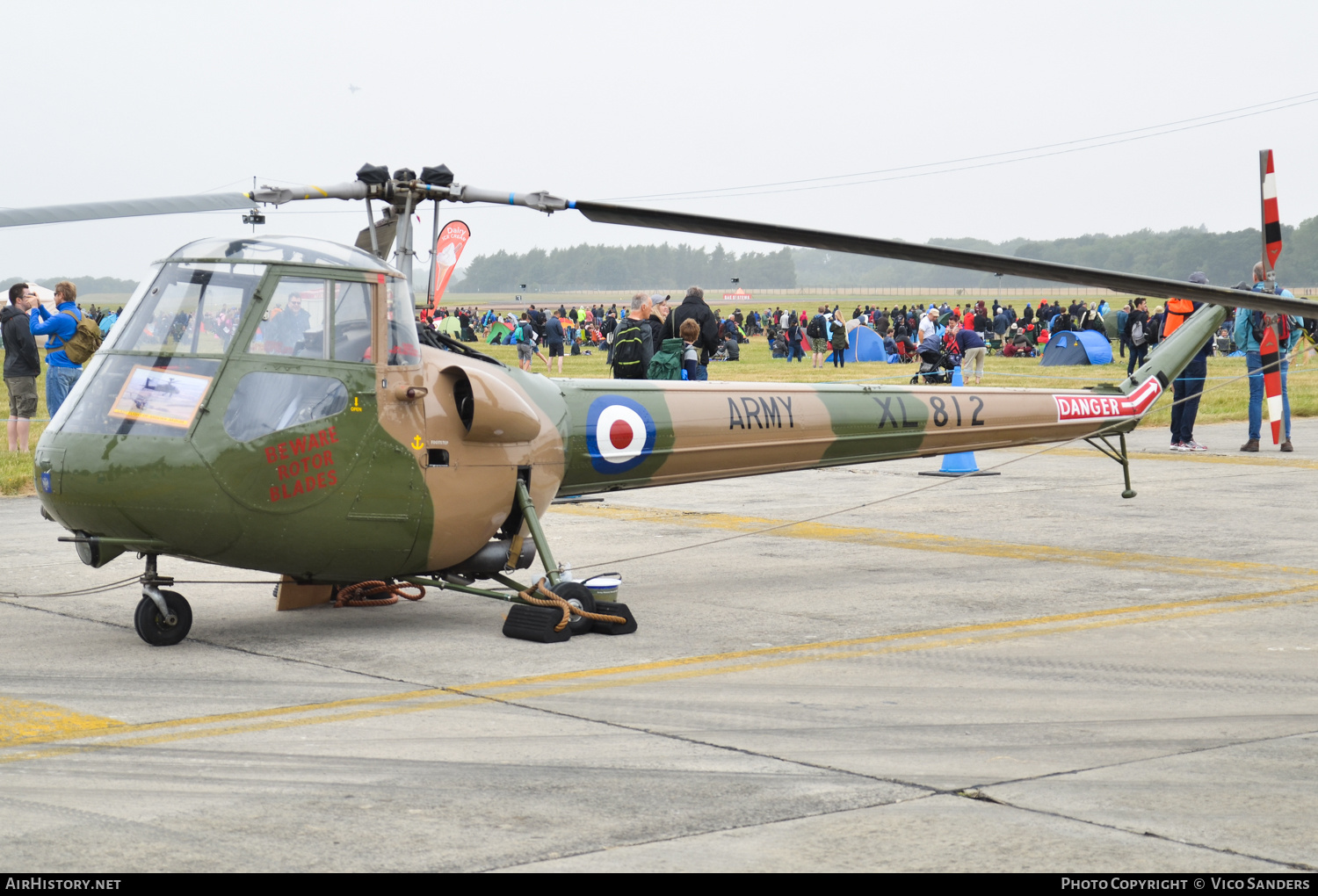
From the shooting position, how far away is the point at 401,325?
7656 mm

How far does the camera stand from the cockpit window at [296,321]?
725 centimetres

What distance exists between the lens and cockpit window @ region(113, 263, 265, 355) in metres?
7.19

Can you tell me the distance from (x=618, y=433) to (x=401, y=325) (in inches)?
67.7

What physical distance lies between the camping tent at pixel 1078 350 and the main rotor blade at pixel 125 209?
3272 cm

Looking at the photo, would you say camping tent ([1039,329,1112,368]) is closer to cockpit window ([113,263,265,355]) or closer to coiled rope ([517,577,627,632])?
coiled rope ([517,577,627,632])

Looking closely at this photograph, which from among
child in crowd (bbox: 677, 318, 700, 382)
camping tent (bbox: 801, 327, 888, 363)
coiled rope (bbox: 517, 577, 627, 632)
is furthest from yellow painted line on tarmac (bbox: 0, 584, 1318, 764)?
camping tent (bbox: 801, 327, 888, 363)

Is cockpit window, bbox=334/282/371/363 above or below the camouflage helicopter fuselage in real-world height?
above

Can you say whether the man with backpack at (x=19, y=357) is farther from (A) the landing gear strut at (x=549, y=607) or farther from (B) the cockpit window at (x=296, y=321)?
(A) the landing gear strut at (x=549, y=607)

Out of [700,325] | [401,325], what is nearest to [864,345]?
[700,325]

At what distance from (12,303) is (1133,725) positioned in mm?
14242

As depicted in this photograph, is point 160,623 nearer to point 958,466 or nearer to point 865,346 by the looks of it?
point 958,466

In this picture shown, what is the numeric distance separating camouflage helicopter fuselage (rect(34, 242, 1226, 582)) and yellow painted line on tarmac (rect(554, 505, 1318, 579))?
3349 mm

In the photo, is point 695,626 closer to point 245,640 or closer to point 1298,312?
point 245,640
